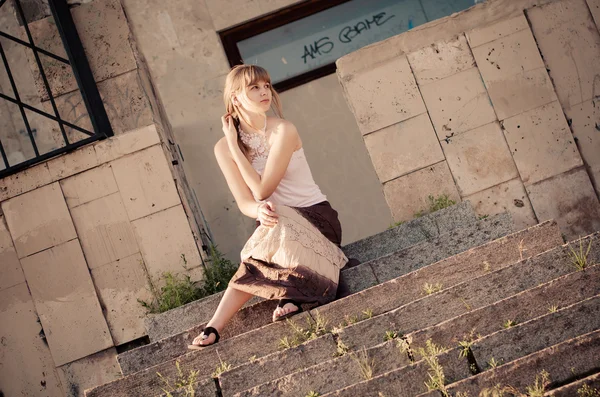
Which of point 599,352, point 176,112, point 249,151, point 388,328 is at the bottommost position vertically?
point 599,352

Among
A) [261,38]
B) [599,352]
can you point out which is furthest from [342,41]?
[599,352]

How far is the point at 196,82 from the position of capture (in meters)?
8.99

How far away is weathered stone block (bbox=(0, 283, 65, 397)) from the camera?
7070 mm

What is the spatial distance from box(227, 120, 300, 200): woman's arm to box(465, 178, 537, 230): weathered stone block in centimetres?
227

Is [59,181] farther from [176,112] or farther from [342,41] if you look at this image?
[342,41]

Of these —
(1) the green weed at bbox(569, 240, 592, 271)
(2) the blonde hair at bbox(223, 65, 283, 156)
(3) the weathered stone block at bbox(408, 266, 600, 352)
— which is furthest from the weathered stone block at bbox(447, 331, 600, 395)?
(2) the blonde hair at bbox(223, 65, 283, 156)

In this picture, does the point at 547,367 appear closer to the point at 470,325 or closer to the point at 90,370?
the point at 470,325

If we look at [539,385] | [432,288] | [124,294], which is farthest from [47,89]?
[539,385]

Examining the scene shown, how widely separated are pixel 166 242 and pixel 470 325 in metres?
3.56

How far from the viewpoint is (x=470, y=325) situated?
4027 mm

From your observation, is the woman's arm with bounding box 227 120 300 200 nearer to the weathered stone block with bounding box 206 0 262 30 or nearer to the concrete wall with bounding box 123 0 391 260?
the concrete wall with bounding box 123 0 391 260

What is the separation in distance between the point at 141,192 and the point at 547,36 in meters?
3.85

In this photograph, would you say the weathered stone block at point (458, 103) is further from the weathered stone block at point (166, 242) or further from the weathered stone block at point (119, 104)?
the weathered stone block at point (119, 104)

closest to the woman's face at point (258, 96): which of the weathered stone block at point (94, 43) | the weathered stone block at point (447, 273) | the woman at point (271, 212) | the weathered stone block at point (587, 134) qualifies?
the woman at point (271, 212)
